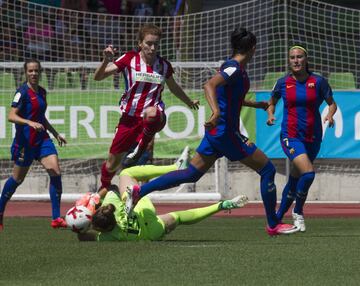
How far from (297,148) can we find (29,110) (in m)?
3.38

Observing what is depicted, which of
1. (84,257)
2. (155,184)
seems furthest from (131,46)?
(84,257)

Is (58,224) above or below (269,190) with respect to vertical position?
below

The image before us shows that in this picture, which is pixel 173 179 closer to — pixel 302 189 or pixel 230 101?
pixel 230 101

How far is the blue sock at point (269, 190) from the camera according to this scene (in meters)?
12.4

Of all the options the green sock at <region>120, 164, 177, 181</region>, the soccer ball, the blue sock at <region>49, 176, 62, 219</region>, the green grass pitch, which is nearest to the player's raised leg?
the blue sock at <region>49, 176, 62, 219</region>

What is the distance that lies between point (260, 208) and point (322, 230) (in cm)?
467

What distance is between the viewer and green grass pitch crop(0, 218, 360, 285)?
882cm

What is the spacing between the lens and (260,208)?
1859 centimetres

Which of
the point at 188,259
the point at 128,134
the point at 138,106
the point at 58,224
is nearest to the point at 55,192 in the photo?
the point at 58,224

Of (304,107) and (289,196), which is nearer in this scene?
(304,107)

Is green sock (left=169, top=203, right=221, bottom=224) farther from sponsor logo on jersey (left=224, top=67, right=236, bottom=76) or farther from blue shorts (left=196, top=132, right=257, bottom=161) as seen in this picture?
sponsor logo on jersey (left=224, top=67, right=236, bottom=76)

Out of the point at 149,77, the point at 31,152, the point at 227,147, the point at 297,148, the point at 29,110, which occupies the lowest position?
the point at 31,152

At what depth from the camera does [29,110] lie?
14523 mm

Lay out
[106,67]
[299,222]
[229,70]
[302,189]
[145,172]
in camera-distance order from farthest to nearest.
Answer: [302,189] < [299,222] < [145,172] < [106,67] < [229,70]
